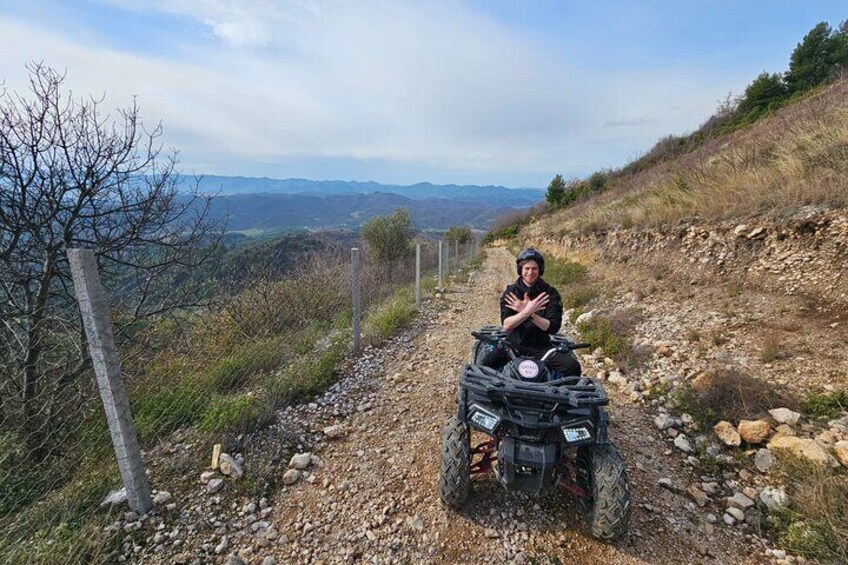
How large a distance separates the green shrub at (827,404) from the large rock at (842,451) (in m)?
0.50

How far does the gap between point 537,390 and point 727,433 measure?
96.5 inches

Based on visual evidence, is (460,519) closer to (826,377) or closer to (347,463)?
(347,463)

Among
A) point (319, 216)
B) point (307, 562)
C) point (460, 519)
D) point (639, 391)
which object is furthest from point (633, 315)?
point (319, 216)

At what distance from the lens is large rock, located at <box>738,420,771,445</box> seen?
10.6 feet

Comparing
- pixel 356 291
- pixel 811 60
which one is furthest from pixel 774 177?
pixel 811 60

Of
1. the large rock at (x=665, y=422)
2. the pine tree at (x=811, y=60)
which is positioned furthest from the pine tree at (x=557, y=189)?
the large rock at (x=665, y=422)

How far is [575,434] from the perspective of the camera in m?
2.33

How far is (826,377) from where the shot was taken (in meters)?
3.63

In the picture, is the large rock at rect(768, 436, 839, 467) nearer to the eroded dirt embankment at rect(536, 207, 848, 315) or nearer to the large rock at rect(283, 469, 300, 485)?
the eroded dirt embankment at rect(536, 207, 848, 315)

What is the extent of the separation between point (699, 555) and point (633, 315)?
4.49 m

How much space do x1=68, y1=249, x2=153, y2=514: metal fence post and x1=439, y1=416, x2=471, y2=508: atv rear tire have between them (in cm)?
216

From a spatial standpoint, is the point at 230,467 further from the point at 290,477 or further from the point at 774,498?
the point at 774,498

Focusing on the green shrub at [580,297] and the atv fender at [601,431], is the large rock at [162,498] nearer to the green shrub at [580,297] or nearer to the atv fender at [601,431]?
the atv fender at [601,431]

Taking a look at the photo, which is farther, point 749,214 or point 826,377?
point 749,214
